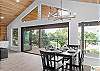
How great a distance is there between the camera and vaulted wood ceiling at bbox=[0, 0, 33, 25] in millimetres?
8519

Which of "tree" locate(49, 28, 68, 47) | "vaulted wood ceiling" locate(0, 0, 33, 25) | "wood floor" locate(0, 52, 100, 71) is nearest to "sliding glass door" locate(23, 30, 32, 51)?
"vaulted wood ceiling" locate(0, 0, 33, 25)

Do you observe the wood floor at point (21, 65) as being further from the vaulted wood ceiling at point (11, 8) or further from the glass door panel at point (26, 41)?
the vaulted wood ceiling at point (11, 8)

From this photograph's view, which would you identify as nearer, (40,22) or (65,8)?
(65,8)

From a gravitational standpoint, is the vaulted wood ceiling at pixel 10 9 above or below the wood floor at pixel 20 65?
above

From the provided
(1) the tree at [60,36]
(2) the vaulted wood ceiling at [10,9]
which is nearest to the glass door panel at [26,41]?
(2) the vaulted wood ceiling at [10,9]

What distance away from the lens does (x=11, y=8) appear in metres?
9.27

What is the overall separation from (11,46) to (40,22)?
4.18 meters

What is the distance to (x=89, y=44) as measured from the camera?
21.1ft

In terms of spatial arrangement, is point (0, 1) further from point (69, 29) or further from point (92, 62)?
point (92, 62)

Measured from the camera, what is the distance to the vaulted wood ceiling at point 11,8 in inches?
335

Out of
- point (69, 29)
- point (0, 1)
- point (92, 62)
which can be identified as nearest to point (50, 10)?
point (69, 29)

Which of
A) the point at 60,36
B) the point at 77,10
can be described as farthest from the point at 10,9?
the point at 77,10

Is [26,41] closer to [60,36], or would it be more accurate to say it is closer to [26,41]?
[26,41]

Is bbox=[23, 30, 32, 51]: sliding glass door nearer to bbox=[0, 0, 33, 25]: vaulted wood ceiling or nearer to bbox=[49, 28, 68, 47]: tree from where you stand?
bbox=[0, 0, 33, 25]: vaulted wood ceiling
